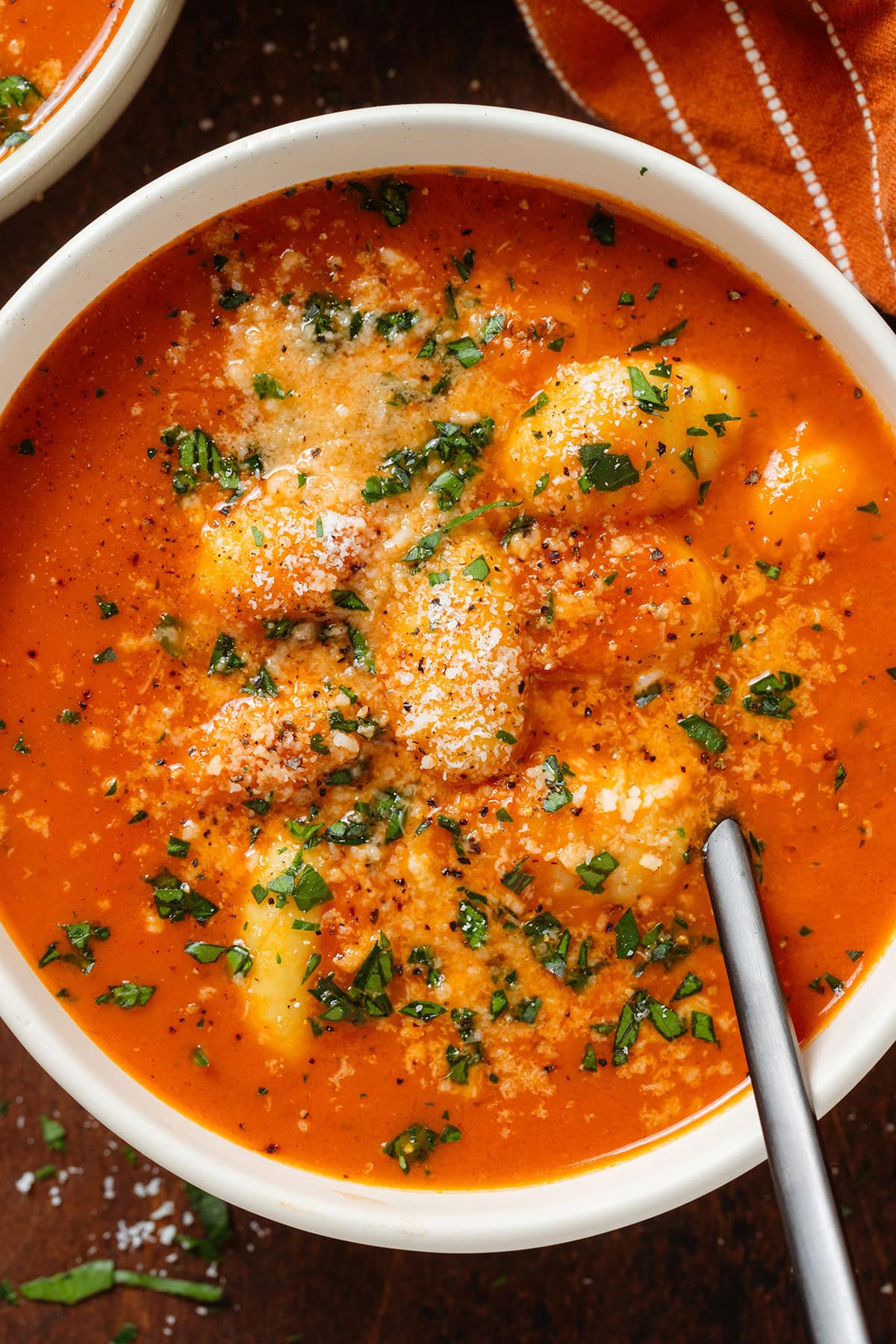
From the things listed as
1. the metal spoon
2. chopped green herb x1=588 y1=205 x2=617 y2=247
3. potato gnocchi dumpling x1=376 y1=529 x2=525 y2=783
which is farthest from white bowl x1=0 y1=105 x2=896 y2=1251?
potato gnocchi dumpling x1=376 y1=529 x2=525 y2=783

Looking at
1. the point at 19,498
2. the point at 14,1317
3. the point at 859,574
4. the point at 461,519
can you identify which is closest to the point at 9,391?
the point at 19,498

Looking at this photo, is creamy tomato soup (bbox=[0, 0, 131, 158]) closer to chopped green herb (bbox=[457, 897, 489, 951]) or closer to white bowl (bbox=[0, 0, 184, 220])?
white bowl (bbox=[0, 0, 184, 220])

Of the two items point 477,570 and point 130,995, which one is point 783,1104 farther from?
point 130,995

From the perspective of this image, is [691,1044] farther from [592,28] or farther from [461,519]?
[592,28]

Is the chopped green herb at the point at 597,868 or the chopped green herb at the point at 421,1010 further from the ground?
the chopped green herb at the point at 597,868

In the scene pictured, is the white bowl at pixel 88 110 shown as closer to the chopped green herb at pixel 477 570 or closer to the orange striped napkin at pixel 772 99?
the orange striped napkin at pixel 772 99

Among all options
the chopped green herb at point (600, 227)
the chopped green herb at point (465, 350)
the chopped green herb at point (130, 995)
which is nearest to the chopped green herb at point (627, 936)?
the chopped green herb at point (130, 995)
